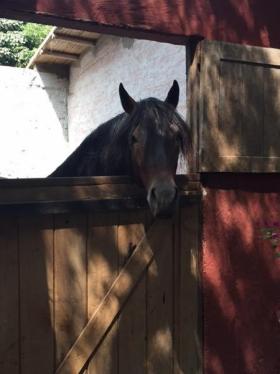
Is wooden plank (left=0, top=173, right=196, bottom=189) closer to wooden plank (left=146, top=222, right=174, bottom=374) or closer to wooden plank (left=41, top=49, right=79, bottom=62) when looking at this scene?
wooden plank (left=146, top=222, right=174, bottom=374)

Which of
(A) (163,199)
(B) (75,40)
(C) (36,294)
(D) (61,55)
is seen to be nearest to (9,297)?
(C) (36,294)

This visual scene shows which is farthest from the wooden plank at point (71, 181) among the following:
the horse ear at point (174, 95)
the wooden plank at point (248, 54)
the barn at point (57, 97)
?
the barn at point (57, 97)

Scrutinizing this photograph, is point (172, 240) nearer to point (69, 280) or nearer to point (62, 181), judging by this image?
point (69, 280)

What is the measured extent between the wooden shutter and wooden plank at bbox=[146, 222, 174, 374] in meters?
0.57

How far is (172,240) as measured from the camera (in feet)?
9.36

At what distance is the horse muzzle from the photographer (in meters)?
2.24

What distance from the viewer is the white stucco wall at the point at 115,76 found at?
6.19 meters

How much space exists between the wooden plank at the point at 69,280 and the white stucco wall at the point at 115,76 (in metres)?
3.55

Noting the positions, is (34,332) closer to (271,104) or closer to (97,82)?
(271,104)

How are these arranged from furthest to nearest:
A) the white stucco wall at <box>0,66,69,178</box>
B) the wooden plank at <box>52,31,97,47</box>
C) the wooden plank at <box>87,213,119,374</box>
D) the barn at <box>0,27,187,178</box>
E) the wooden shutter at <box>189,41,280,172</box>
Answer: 1. the white stucco wall at <box>0,66,69,178</box>
2. the barn at <box>0,27,187,178</box>
3. the wooden plank at <box>52,31,97,47</box>
4. the wooden shutter at <box>189,41,280,172</box>
5. the wooden plank at <box>87,213,119,374</box>

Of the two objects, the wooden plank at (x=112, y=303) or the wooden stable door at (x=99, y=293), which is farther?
the wooden plank at (x=112, y=303)

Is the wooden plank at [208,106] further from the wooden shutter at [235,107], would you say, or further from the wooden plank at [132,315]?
the wooden plank at [132,315]

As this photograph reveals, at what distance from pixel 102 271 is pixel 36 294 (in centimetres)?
40

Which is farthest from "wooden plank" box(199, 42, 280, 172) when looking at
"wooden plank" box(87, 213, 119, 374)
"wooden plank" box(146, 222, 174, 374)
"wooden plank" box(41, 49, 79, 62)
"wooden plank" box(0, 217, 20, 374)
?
"wooden plank" box(41, 49, 79, 62)
